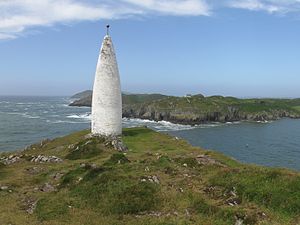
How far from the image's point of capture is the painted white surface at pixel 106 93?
39719 millimetres

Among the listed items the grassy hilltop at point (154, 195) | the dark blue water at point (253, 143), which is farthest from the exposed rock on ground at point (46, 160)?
the dark blue water at point (253, 143)

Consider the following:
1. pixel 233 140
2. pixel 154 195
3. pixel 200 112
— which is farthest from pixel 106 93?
pixel 200 112

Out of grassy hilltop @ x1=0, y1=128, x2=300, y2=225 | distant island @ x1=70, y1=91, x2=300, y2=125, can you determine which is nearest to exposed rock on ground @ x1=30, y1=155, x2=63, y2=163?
grassy hilltop @ x1=0, y1=128, x2=300, y2=225

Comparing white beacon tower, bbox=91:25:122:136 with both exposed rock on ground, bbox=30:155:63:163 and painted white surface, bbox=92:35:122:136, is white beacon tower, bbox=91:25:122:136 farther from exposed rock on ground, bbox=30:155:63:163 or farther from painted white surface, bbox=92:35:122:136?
Result: exposed rock on ground, bbox=30:155:63:163

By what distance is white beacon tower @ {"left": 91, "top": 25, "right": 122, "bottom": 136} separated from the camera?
39719 millimetres

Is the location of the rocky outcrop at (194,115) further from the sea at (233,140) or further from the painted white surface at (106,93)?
the painted white surface at (106,93)

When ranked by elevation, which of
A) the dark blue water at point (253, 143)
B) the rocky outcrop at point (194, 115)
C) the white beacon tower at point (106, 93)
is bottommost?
the dark blue water at point (253, 143)

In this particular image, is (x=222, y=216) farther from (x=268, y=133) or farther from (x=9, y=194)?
(x=268, y=133)

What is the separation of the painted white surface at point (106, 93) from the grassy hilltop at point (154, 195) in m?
14.3

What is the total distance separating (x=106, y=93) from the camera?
130 feet

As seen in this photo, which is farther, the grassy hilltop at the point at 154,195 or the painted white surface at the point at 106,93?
the painted white surface at the point at 106,93

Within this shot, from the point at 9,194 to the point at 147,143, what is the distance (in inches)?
748

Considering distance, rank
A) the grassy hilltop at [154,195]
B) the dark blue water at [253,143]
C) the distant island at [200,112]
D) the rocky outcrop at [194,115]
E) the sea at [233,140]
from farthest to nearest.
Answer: the distant island at [200,112] < the rocky outcrop at [194,115] < the sea at [233,140] < the dark blue water at [253,143] < the grassy hilltop at [154,195]

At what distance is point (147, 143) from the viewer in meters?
37.7
